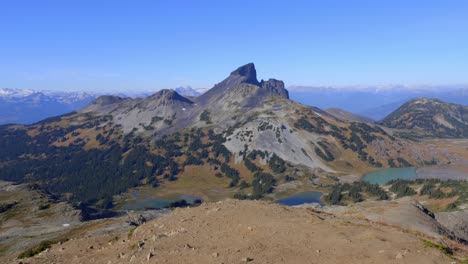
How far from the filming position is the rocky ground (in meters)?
29.7

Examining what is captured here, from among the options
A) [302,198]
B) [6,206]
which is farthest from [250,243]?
[302,198]

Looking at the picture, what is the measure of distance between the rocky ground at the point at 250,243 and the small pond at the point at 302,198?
13053cm

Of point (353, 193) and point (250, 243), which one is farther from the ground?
A: point (250, 243)

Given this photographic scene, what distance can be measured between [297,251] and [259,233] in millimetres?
5244

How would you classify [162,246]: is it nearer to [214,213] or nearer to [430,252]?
[214,213]

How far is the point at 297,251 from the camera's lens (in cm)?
3119

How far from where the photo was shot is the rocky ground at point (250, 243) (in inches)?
1170

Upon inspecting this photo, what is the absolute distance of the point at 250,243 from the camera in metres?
32.8

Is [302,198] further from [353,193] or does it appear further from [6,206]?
[6,206]

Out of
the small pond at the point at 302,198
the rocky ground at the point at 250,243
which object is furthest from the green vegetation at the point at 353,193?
the rocky ground at the point at 250,243

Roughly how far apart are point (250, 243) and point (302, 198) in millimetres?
149587

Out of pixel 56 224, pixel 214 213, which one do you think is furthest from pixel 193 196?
pixel 214 213

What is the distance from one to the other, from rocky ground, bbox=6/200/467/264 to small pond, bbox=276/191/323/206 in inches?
5139

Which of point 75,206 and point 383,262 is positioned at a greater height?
point 383,262
